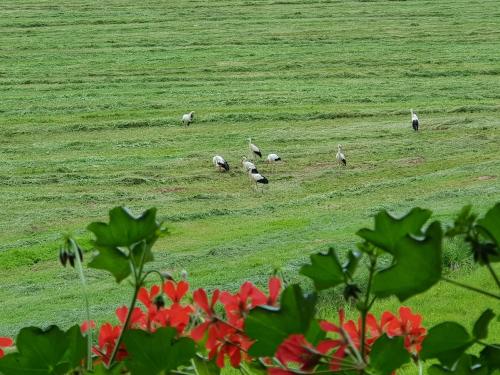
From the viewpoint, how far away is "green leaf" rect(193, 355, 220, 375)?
1155 mm

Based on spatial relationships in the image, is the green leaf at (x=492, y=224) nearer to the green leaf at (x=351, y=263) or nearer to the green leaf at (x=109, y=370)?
the green leaf at (x=351, y=263)

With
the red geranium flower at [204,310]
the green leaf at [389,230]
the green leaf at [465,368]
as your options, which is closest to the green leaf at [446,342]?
the green leaf at [465,368]

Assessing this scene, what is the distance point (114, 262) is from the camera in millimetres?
1091

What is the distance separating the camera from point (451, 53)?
20922 mm

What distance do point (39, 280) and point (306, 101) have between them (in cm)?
995

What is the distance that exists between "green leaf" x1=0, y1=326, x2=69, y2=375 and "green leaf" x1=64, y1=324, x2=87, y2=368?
0.04ft

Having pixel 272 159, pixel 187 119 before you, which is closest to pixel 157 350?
pixel 272 159

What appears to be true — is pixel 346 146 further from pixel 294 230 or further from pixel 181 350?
pixel 181 350

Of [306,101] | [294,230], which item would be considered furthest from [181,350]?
[306,101]

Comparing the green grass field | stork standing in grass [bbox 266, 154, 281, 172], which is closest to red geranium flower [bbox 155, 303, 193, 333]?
the green grass field

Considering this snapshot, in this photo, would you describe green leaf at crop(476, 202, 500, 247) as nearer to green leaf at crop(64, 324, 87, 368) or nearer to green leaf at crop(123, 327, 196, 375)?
green leaf at crop(123, 327, 196, 375)

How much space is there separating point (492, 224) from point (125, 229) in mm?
384

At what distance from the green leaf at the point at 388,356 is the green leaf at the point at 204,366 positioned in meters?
0.24

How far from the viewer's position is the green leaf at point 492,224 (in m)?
0.99
